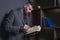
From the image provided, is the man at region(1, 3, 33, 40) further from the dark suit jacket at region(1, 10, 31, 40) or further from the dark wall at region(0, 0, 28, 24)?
the dark wall at region(0, 0, 28, 24)

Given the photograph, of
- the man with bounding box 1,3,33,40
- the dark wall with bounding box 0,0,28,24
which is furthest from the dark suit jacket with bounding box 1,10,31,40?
the dark wall with bounding box 0,0,28,24

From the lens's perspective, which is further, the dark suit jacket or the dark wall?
the dark wall

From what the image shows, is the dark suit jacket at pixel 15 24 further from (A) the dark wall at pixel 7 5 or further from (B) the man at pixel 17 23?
(A) the dark wall at pixel 7 5

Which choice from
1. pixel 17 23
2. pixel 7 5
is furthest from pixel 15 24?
pixel 7 5

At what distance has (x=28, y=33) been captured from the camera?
2104mm

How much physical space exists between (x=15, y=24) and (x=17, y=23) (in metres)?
0.04

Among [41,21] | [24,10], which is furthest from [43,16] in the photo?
[24,10]

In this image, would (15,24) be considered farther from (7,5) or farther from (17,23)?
(7,5)

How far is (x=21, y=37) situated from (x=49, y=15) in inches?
31.3

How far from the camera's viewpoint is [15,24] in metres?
2.12

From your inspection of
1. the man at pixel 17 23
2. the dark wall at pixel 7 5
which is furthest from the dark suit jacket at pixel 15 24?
the dark wall at pixel 7 5

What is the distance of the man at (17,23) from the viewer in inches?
78.5

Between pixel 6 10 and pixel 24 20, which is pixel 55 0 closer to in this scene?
pixel 24 20

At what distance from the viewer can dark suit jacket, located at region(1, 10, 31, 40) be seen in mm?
1995
